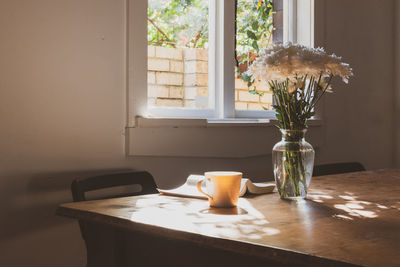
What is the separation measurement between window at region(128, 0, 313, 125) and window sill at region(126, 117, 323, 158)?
99 millimetres

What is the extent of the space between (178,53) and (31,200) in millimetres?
1142

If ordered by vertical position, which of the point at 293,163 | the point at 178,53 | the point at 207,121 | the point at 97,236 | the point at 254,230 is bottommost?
the point at 97,236

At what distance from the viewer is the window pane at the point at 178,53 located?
101 inches

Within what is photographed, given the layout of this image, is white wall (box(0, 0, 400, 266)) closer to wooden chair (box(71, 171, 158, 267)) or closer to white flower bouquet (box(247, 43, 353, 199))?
wooden chair (box(71, 171, 158, 267))

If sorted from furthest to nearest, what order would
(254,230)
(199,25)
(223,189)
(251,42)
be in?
(251,42) < (199,25) < (223,189) < (254,230)

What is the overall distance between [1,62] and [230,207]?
996 millimetres

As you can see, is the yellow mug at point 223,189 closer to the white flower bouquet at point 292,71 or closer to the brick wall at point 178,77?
the white flower bouquet at point 292,71

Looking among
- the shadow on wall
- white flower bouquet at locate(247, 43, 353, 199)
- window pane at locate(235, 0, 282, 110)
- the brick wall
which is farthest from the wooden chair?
window pane at locate(235, 0, 282, 110)

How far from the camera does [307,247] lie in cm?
104

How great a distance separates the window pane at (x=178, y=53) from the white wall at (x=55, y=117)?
0.98 ft

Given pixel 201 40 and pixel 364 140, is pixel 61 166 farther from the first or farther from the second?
pixel 364 140

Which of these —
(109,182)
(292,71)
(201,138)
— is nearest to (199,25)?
(201,138)

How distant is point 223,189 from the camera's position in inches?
59.7

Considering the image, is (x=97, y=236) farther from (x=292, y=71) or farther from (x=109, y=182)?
(x=292, y=71)
